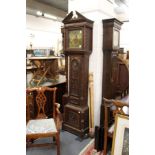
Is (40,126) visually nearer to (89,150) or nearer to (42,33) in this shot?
(89,150)

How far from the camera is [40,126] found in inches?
97.3

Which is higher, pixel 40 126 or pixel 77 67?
pixel 77 67

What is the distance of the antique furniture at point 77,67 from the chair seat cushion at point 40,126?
24.9 inches

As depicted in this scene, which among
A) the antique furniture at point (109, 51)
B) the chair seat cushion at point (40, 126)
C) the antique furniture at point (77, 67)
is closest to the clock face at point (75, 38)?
the antique furniture at point (77, 67)

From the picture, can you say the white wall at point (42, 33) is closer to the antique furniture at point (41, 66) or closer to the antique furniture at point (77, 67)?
the antique furniture at point (41, 66)

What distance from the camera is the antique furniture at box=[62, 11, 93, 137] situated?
292 cm

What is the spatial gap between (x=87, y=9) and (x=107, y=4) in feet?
1.42

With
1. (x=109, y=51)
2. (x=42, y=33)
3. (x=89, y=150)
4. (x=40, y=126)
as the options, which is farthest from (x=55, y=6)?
Answer: (x=89, y=150)

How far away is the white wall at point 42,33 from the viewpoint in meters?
6.13

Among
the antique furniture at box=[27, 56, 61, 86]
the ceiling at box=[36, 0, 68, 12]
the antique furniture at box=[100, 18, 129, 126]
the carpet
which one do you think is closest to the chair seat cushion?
the carpet

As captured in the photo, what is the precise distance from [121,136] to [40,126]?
1.09m
